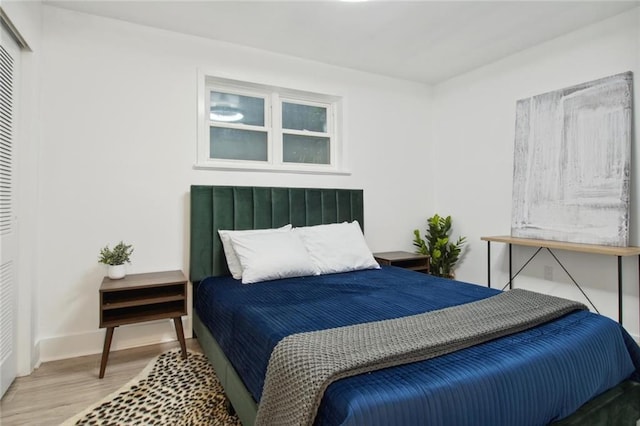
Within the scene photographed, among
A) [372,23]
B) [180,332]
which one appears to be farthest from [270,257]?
[372,23]

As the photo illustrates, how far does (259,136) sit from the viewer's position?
3410 mm

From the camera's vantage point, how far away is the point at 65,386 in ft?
7.13

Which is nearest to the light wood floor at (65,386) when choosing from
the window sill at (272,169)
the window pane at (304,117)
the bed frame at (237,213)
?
the bed frame at (237,213)

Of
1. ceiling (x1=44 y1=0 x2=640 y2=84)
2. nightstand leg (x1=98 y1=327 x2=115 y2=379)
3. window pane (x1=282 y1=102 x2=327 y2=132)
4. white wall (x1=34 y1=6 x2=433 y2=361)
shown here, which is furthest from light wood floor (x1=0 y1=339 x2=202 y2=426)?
ceiling (x1=44 y1=0 x2=640 y2=84)

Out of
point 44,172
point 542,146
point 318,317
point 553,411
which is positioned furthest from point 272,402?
point 542,146

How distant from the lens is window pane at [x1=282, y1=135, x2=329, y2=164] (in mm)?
3558

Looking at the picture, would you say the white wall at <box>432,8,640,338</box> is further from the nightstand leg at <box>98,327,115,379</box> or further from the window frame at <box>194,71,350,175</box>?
the nightstand leg at <box>98,327,115,379</box>

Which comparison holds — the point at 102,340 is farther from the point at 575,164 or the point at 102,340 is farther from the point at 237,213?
the point at 575,164

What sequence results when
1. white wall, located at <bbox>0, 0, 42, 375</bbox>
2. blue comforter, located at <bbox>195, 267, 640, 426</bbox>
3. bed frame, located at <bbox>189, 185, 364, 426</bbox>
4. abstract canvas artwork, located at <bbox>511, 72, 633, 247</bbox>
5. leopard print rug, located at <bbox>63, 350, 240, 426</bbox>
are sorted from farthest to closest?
bed frame, located at <bbox>189, 185, 364, 426</bbox> < abstract canvas artwork, located at <bbox>511, 72, 633, 247</bbox> < white wall, located at <bbox>0, 0, 42, 375</bbox> < leopard print rug, located at <bbox>63, 350, 240, 426</bbox> < blue comforter, located at <bbox>195, 267, 640, 426</bbox>

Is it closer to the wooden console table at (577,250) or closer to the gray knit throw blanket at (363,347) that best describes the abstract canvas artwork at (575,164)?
the wooden console table at (577,250)

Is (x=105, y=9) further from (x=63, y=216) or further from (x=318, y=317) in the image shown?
(x=318, y=317)

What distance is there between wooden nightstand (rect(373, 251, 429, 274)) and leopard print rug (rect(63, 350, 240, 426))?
1.88 meters

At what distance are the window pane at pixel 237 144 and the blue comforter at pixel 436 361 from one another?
1386 millimetres

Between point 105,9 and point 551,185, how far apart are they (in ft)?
12.7
